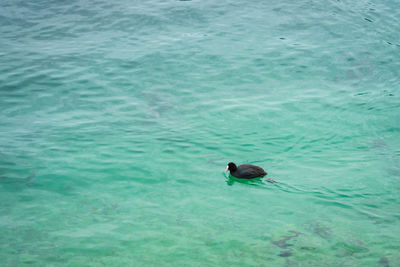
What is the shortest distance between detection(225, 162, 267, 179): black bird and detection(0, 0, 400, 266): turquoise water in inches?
9.1

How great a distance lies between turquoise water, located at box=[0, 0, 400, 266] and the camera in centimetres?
725

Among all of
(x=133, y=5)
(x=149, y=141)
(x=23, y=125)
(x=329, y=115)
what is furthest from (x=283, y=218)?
(x=133, y=5)

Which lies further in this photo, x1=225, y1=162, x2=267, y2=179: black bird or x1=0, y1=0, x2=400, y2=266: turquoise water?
x1=225, y1=162, x2=267, y2=179: black bird

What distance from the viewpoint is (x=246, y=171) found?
29.3ft

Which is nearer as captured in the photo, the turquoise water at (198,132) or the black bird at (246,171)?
the turquoise water at (198,132)

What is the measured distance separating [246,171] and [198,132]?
275cm

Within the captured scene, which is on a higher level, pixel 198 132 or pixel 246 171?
pixel 198 132

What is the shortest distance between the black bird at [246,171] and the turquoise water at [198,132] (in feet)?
0.75

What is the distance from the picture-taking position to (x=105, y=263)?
6680 millimetres

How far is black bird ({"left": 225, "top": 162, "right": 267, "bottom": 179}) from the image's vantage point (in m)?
8.93

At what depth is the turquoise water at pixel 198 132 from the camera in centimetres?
725

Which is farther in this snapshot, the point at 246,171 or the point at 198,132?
the point at 198,132

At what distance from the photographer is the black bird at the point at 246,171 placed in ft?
29.3

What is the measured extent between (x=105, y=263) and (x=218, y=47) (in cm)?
1176
